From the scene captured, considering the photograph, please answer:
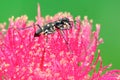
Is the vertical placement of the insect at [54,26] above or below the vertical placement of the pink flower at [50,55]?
above

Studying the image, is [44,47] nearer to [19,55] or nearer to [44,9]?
[19,55]

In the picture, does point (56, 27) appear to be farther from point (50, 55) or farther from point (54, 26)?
Result: point (50, 55)

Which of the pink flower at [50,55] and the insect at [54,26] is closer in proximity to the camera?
the pink flower at [50,55]

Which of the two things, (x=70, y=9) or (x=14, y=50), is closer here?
(x=14, y=50)

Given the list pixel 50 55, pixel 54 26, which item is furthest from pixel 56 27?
pixel 50 55

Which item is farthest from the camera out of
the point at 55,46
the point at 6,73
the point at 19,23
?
the point at 19,23

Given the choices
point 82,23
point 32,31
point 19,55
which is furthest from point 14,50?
point 82,23
